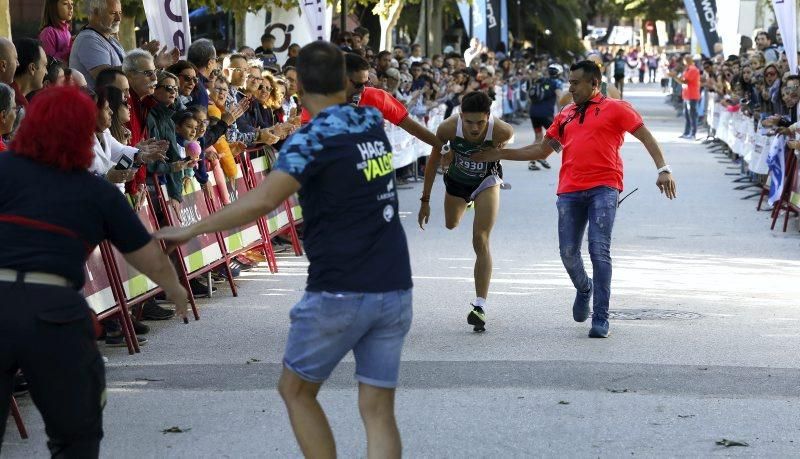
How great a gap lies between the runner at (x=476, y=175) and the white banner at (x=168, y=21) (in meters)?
4.27

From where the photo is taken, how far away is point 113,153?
30.1 ft

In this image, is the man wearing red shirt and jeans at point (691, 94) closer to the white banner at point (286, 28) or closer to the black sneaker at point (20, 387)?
the white banner at point (286, 28)

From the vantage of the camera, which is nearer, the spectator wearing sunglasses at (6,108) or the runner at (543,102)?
the spectator wearing sunglasses at (6,108)

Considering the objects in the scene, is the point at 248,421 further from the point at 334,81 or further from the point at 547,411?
the point at 334,81

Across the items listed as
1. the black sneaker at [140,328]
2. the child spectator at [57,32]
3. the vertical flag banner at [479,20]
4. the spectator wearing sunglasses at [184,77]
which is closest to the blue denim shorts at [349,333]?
the black sneaker at [140,328]

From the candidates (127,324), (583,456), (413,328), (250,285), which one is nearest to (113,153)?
(127,324)

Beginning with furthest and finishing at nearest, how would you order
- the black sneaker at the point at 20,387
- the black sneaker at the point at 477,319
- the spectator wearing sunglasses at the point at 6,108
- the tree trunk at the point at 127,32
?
the tree trunk at the point at 127,32, the black sneaker at the point at 477,319, the black sneaker at the point at 20,387, the spectator wearing sunglasses at the point at 6,108

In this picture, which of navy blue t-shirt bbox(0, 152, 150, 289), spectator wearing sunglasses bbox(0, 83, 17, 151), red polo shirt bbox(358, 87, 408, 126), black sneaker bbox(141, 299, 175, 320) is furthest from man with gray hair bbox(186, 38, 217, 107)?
navy blue t-shirt bbox(0, 152, 150, 289)

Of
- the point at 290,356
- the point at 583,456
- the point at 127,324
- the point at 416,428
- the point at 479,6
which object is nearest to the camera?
the point at 290,356

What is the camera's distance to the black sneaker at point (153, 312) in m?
10.4

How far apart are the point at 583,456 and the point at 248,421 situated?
1.74 meters

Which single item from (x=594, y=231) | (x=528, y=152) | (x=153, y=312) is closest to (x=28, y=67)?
(x=153, y=312)

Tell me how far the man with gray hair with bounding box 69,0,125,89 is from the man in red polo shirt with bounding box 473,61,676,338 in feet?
11.2

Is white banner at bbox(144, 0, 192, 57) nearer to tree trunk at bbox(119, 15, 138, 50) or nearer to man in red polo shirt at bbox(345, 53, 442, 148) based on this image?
man in red polo shirt at bbox(345, 53, 442, 148)
